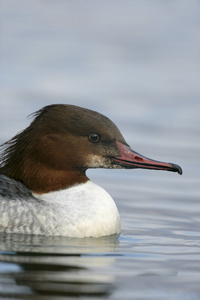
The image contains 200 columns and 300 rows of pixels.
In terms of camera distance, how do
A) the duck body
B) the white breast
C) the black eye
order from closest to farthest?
the duck body < the white breast < the black eye

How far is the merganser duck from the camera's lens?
792 cm

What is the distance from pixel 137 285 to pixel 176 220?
3.45 m

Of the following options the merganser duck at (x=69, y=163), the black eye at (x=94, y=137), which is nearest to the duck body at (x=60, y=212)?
the merganser duck at (x=69, y=163)

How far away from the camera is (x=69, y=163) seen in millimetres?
8148

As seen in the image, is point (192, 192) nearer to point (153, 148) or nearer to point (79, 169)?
point (153, 148)

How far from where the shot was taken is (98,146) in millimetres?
8117

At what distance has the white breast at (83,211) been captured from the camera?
306 inches

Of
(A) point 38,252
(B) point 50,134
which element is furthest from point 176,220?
(A) point 38,252

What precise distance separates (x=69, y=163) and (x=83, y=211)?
52 cm


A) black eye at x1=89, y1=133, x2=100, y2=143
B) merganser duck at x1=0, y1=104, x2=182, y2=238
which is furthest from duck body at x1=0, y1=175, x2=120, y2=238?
black eye at x1=89, y1=133, x2=100, y2=143

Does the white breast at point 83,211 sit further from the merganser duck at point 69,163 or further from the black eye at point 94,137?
the black eye at point 94,137

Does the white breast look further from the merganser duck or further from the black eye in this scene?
the black eye

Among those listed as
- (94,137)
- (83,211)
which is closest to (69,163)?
(94,137)

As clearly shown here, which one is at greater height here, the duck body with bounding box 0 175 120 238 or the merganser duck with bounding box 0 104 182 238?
the merganser duck with bounding box 0 104 182 238
